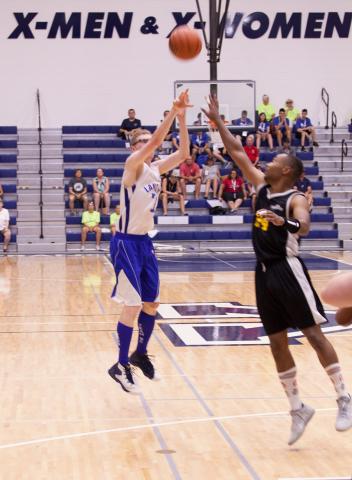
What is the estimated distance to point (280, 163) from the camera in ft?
18.1

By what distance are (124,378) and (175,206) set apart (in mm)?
16923

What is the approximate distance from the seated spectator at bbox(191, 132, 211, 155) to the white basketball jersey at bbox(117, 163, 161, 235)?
17444 mm

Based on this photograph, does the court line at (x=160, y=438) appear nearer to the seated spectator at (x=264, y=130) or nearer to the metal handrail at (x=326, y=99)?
the seated spectator at (x=264, y=130)

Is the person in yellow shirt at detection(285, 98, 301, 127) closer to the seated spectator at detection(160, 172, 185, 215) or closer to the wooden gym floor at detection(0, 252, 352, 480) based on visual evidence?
the seated spectator at detection(160, 172, 185, 215)

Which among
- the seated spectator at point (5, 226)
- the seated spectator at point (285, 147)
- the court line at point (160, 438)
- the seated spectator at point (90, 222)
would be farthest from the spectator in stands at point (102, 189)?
the court line at point (160, 438)

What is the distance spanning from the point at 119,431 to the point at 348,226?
60.3 ft

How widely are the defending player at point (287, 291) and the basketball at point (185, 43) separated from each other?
4.93 meters

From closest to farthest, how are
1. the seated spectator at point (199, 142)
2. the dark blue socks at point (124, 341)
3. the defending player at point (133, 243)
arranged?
1. the defending player at point (133, 243)
2. the dark blue socks at point (124, 341)
3. the seated spectator at point (199, 142)

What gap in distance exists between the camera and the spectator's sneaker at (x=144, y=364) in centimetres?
702

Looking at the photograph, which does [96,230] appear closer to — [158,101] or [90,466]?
[158,101]

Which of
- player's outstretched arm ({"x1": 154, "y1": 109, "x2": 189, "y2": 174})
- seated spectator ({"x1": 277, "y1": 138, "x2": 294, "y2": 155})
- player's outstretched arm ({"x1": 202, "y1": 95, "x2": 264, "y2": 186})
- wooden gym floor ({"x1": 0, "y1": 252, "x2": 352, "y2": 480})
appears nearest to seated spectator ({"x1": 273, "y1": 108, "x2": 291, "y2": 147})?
seated spectator ({"x1": 277, "y1": 138, "x2": 294, "y2": 155})

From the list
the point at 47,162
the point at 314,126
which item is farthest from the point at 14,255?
the point at 314,126

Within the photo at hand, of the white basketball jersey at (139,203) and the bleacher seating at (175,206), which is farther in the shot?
the bleacher seating at (175,206)

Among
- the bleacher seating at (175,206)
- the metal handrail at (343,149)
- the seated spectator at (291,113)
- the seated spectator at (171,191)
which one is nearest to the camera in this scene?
the bleacher seating at (175,206)
